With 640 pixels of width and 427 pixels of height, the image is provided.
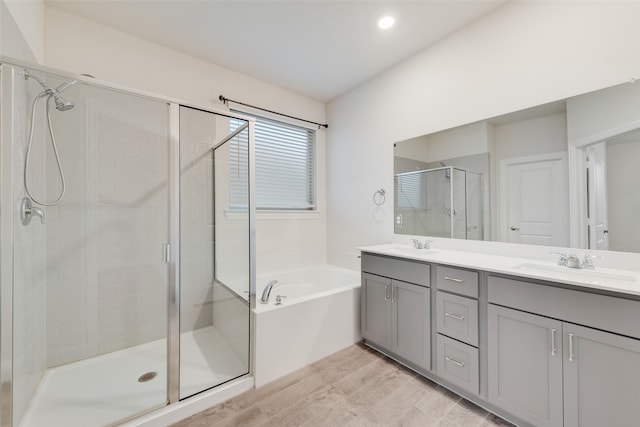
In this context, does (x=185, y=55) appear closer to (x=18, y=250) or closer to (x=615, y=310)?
(x=18, y=250)

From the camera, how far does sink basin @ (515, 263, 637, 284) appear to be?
4.07ft

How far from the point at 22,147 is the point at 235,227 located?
1.28 metres

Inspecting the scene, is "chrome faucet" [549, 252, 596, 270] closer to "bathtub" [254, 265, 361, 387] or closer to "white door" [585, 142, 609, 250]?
"white door" [585, 142, 609, 250]

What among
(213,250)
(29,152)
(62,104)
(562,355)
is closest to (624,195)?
(562,355)

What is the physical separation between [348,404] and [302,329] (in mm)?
588

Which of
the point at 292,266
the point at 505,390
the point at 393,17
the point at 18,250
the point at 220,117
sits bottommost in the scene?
the point at 505,390

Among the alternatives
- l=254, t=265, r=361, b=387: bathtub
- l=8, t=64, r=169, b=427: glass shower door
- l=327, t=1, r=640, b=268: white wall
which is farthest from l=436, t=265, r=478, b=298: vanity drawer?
l=8, t=64, r=169, b=427: glass shower door

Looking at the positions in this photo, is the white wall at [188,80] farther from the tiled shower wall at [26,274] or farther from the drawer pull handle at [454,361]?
the drawer pull handle at [454,361]

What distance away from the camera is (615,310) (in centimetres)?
111

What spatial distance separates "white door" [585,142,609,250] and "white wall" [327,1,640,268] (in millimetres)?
404

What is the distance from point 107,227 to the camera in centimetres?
204

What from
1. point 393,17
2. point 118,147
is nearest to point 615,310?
point 393,17

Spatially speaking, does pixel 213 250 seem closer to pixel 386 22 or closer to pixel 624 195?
pixel 386 22

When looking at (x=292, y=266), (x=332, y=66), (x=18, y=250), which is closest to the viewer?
(x=18, y=250)
